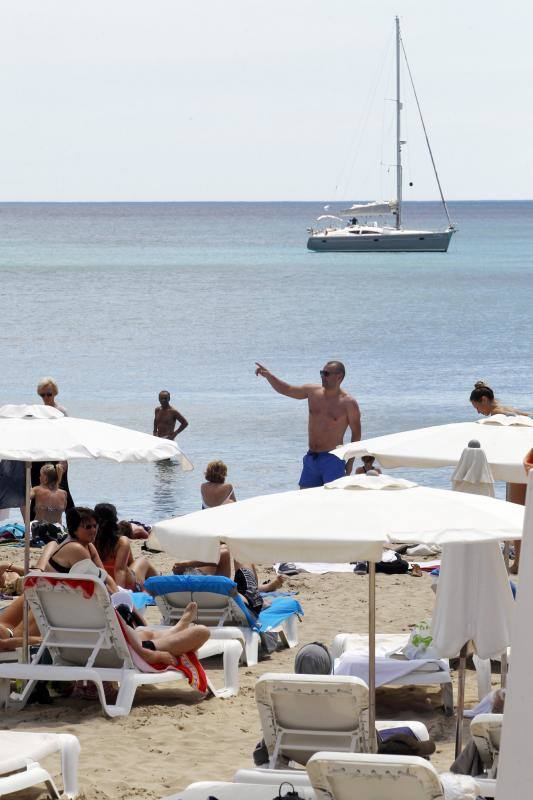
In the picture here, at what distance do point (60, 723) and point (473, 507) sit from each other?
8.92 ft

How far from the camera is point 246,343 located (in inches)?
1587

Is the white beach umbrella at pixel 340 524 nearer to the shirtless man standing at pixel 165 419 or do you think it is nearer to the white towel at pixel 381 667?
the white towel at pixel 381 667

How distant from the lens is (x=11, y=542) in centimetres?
1265

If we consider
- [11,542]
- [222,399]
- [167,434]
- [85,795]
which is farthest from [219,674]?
[222,399]

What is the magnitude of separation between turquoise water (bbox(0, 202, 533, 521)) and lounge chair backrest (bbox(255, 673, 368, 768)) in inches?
394

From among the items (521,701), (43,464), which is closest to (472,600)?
(521,701)

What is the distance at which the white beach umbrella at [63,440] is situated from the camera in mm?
7359

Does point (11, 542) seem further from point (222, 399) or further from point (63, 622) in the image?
point (222, 399)

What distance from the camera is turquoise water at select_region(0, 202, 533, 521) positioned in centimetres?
2103

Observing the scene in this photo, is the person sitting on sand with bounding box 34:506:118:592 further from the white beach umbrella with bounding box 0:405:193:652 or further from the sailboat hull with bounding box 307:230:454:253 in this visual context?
the sailboat hull with bounding box 307:230:454:253

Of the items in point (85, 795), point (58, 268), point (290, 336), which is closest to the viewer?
point (85, 795)

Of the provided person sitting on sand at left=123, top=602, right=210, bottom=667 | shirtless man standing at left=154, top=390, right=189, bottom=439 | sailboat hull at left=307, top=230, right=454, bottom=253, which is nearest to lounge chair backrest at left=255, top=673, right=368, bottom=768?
person sitting on sand at left=123, top=602, right=210, bottom=667

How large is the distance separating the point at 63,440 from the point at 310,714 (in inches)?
100
